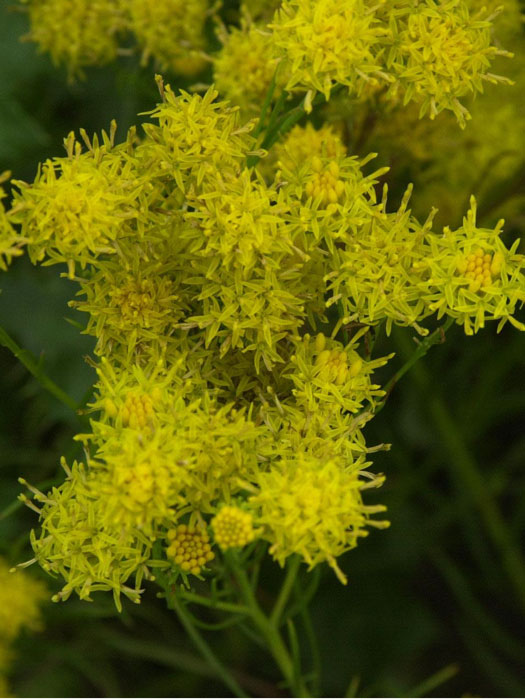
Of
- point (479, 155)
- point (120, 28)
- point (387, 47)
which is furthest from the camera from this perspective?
point (479, 155)

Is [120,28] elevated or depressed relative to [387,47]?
elevated

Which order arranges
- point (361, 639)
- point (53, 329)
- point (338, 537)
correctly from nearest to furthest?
1. point (338, 537)
2. point (53, 329)
3. point (361, 639)

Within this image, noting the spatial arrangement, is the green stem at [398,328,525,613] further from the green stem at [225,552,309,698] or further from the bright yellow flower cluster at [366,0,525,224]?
the green stem at [225,552,309,698]

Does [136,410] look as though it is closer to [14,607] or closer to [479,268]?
[479,268]

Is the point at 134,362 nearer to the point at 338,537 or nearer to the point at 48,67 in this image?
the point at 338,537

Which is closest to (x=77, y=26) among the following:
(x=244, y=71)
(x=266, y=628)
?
(x=244, y=71)

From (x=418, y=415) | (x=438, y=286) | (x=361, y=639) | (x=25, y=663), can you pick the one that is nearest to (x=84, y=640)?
(x=25, y=663)

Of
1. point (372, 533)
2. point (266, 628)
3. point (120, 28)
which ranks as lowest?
point (372, 533)
